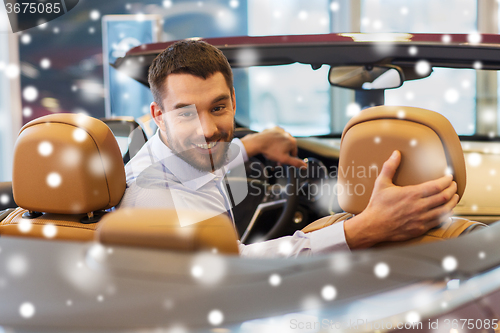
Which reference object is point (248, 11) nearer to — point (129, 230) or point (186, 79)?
point (186, 79)

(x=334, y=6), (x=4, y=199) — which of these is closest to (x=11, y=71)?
(x=4, y=199)

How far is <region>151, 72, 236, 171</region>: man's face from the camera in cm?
118

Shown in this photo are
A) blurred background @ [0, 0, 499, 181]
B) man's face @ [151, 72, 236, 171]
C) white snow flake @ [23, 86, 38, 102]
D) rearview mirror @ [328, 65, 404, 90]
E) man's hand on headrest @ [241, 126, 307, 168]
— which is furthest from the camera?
white snow flake @ [23, 86, 38, 102]

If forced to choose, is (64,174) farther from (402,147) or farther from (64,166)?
(402,147)

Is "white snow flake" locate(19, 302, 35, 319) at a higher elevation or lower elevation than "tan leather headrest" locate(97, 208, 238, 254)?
lower

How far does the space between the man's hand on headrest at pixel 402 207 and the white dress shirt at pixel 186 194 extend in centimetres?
10

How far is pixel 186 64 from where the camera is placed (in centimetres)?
120

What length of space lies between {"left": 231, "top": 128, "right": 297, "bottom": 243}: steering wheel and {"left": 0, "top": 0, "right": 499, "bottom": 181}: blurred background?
2998 mm

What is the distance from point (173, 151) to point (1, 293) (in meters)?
0.68

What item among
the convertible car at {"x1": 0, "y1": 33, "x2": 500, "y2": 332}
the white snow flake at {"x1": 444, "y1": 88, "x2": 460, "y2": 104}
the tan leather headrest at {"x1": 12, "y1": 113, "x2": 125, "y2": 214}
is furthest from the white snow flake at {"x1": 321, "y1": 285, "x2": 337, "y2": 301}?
the white snow flake at {"x1": 444, "y1": 88, "x2": 460, "y2": 104}

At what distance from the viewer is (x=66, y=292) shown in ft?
2.10

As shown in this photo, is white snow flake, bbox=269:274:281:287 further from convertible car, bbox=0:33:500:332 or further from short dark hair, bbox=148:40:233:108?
short dark hair, bbox=148:40:233:108

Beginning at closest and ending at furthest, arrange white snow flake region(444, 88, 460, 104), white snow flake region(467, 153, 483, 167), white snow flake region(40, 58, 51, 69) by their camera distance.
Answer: white snow flake region(467, 153, 483, 167), white snow flake region(444, 88, 460, 104), white snow flake region(40, 58, 51, 69)

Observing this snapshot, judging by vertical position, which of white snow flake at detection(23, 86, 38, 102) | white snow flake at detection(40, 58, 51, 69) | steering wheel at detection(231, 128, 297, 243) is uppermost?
white snow flake at detection(40, 58, 51, 69)
